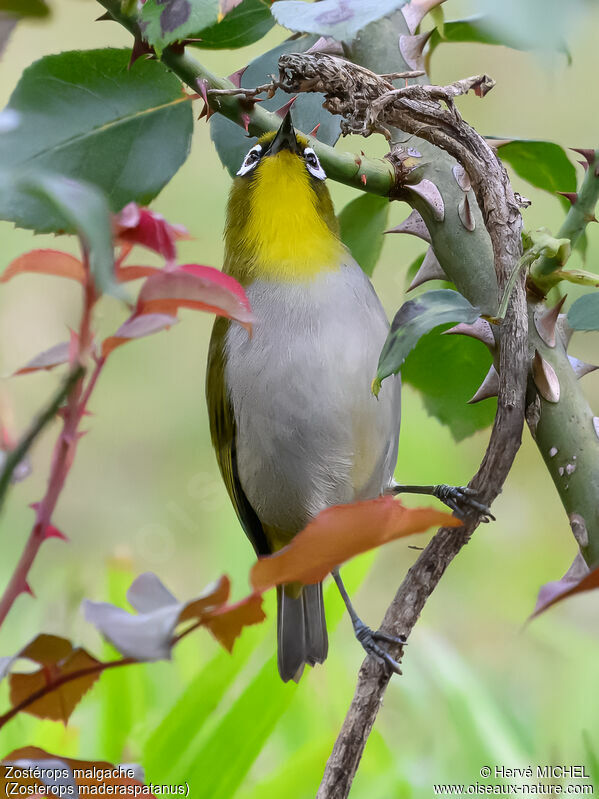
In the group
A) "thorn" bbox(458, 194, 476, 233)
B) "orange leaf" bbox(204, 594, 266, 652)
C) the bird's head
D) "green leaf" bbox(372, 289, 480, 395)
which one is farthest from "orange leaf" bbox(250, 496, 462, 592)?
the bird's head

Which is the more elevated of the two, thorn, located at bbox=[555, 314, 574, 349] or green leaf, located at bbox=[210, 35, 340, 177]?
green leaf, located at bbox=[210, 35, 340, 177]

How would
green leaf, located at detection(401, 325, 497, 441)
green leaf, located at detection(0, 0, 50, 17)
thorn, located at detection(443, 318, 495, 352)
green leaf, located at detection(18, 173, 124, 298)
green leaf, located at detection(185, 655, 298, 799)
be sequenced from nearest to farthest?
green leaf, located at detection(18, 173, 124, 298) < green leaf, located at detection(0, 0, 50, 17) < thorn, located at detection(443, 318, 495, 352) < green leaf, located at detection(401, 325, 497, 441) < green leaf, located at detection(185, 655, 298, 799)

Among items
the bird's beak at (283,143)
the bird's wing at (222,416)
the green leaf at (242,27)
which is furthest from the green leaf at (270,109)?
the bird's wing at (222,416)

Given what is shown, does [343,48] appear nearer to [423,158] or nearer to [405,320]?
[423,158]

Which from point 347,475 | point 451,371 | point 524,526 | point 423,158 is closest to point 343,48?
point 423,158

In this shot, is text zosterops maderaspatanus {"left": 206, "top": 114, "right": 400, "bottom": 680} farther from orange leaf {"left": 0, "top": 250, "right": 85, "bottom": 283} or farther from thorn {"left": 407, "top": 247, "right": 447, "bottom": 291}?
orange leaf {"left": 0, "top": 250, "right": 85, "bottom": 283}

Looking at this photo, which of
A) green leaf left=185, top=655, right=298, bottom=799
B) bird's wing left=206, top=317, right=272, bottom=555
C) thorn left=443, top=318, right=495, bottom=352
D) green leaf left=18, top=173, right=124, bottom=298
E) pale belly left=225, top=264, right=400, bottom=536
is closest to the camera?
green leaf left=18, top=173, right=124, bottom=298

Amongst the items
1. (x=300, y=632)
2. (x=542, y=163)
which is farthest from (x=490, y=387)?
(x=300, y=632)

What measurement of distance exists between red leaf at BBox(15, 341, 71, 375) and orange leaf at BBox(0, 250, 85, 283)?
0.08 feet

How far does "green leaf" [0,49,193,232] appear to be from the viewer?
0.50 meters

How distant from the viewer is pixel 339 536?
0.28m

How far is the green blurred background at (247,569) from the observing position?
0.90m

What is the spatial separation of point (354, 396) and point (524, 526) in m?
0.91

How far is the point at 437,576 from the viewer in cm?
A: 51
